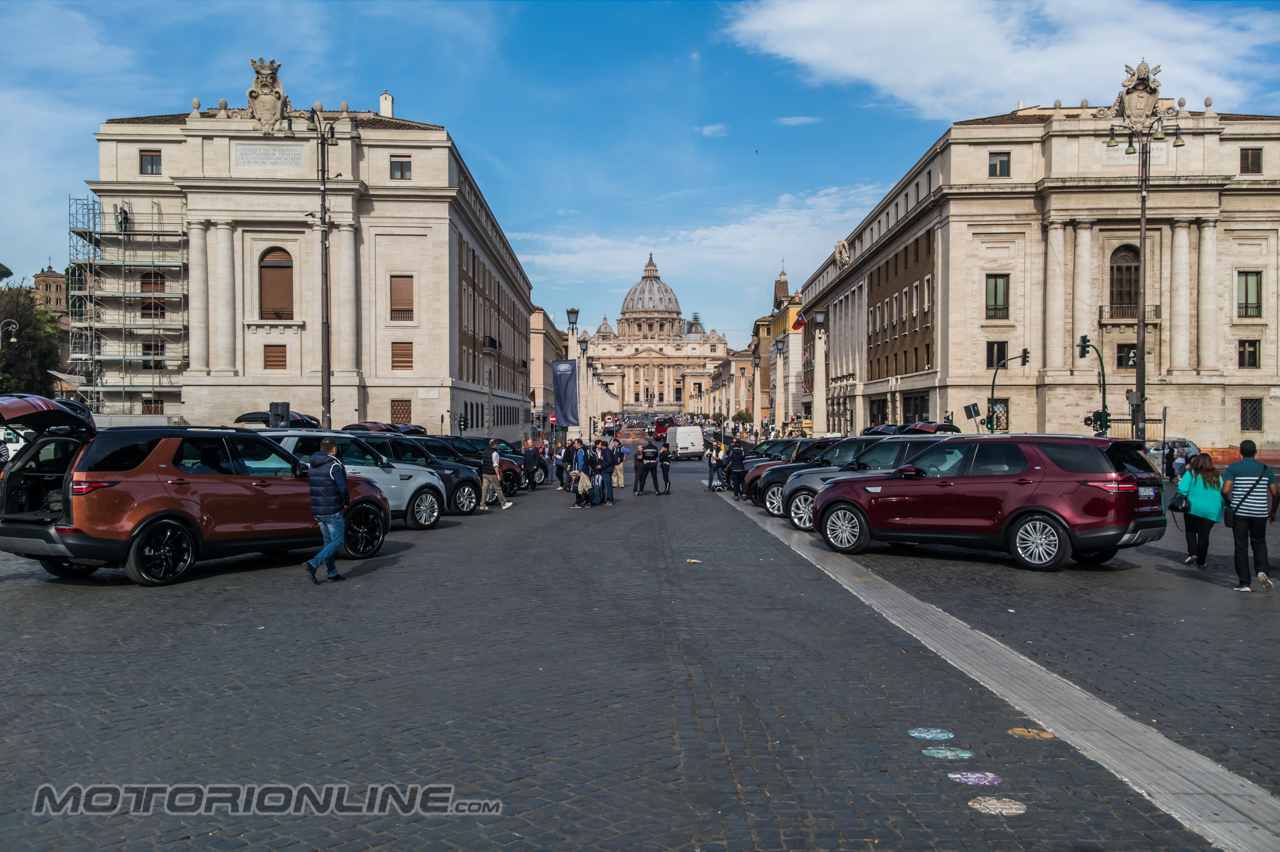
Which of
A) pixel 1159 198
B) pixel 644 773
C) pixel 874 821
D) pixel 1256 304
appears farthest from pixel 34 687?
pixel 1256 304

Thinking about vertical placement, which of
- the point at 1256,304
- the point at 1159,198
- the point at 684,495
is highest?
the point at 1159,198

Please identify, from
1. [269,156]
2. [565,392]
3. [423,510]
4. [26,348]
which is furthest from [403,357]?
[423,510]

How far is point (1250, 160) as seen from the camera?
48.2m

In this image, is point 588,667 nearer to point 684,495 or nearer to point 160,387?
point 684,495

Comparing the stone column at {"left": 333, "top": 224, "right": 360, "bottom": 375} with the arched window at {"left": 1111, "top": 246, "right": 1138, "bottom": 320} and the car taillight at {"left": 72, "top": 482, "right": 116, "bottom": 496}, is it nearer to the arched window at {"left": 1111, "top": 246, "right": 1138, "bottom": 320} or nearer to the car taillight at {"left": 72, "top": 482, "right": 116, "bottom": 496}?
the car taillight at {"left": 72, "top": 482, "right": 116, "bottom": 496}

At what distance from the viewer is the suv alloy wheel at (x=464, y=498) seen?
20359mm

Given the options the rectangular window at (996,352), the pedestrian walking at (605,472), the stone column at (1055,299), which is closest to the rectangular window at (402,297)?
the pedestrian walking at (605,472)

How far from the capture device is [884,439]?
17344 mm

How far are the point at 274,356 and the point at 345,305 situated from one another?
437 centimetres

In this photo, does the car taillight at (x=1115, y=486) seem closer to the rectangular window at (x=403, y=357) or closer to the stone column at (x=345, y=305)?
the stone column at (x=345, y=305)

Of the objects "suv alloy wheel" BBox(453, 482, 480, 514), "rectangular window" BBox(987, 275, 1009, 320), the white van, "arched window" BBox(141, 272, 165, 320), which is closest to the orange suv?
"suv alloy wheel" BBox(453, 482, 480, 514)

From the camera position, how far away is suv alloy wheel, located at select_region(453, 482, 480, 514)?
802 inches

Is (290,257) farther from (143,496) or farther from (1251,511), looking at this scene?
(1251,511)

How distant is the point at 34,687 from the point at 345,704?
2220 millimetres
